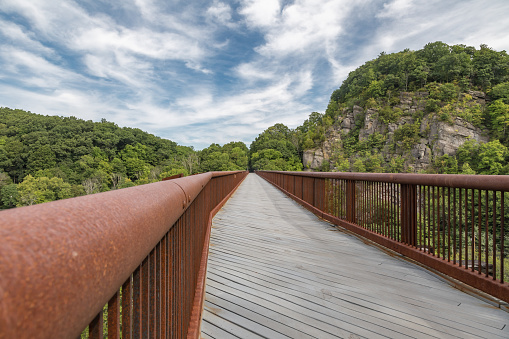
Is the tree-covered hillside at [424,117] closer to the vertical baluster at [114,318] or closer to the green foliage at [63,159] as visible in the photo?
the green foliage at [63,159]

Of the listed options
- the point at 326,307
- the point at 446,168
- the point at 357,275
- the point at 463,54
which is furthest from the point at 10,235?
the point at 463,54

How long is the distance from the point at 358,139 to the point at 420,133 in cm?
2421

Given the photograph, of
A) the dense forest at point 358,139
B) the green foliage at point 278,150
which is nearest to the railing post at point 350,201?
the dense forest at point 358,139

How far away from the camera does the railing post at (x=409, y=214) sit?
13.2 ft

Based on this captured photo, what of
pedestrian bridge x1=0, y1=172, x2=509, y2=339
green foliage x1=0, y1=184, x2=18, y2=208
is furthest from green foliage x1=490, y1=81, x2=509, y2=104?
green foliage x1=0, y1=184, x2=18, y2=208

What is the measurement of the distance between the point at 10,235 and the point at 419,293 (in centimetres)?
373

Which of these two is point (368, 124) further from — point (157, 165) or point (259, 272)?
point (259, 272)

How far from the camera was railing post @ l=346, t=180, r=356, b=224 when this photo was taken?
5.82m

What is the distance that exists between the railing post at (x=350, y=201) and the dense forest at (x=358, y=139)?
75189 millimetres

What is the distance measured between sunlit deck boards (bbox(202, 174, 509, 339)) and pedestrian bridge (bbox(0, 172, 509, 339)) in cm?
1

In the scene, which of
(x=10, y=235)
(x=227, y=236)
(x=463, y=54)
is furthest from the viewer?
(x=463, y=54)

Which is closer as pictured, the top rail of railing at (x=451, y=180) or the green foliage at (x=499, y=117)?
the top rail of railing at (x=451, y=180)

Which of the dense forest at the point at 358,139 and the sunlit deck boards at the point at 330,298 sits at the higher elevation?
the dense forest at the point at 358,139

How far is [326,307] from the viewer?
2701mm
